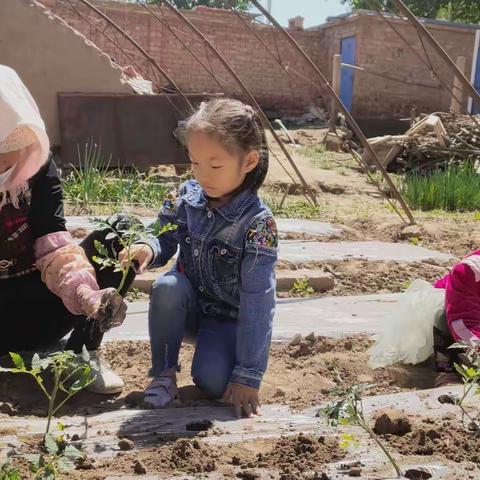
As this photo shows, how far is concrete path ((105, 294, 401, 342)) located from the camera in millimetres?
3143

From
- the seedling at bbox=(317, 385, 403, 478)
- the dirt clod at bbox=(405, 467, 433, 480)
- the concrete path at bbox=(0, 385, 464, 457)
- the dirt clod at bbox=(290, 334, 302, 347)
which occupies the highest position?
the seedling at bbox=(317, 385, 403, 478)

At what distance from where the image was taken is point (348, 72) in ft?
58.4

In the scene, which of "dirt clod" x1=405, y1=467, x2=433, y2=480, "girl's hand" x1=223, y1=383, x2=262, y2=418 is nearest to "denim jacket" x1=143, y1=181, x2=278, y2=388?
"girl's hand" x1=223, y1=383, x2=262, y2=418

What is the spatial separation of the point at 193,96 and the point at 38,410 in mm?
6655

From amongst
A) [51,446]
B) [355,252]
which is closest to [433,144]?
[355,252]

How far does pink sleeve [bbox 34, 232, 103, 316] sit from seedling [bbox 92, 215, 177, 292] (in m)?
0.08

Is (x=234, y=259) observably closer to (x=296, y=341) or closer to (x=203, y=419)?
(x=203, y=419)

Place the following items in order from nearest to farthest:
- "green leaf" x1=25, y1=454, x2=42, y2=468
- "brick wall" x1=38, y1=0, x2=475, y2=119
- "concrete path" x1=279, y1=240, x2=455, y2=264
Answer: "green leaf" x1=25, y1=454, x2=42, y2=468 < "concrete path" x1=279, y1=240, x2=455, y2=264 < "brick wall" x1=38, y1=0, x2=475, y2=119

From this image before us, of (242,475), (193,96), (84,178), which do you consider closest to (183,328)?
(242,475)

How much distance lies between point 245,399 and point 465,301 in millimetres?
934

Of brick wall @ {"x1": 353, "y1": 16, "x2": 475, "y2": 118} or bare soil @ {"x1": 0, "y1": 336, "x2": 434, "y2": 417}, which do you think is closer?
bare soil @ {"x1": 0, "y1": 336, "x2": 434, "y2": 417}

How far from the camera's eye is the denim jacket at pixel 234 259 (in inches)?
87.7

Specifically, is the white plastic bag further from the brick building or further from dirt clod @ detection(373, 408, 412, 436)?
the brick building

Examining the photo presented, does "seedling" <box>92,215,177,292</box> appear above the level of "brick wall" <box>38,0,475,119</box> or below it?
below
